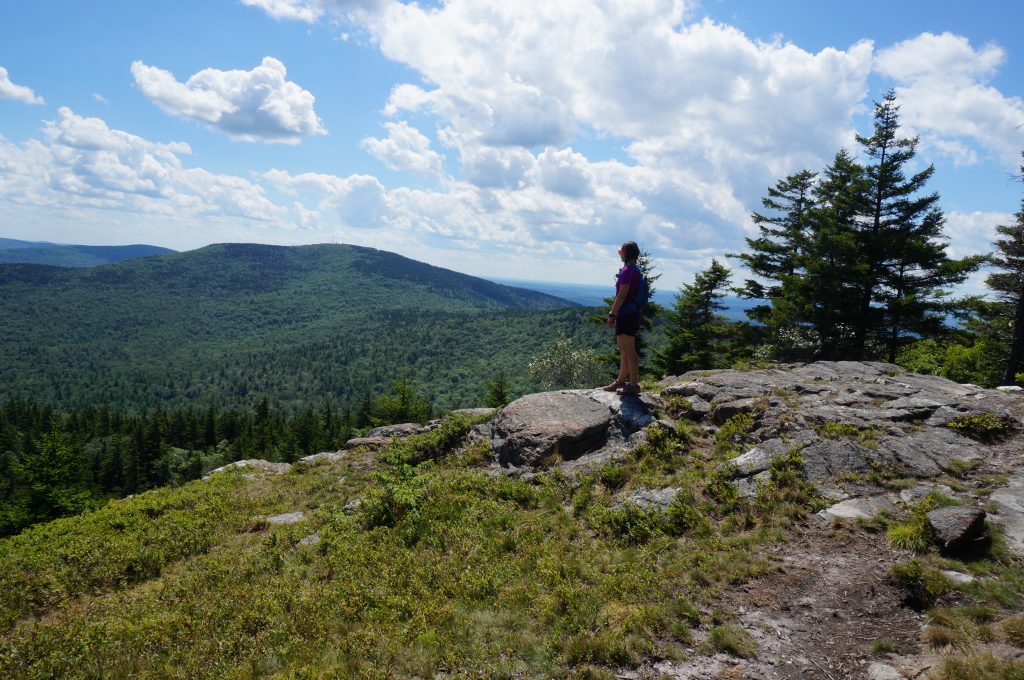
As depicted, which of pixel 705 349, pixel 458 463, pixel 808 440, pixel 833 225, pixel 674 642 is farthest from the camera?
pixel 705 349

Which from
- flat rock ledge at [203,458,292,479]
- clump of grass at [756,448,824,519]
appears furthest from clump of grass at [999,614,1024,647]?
flat rock ledge at [203,458,292,479]

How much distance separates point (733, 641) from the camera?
483 centimetres

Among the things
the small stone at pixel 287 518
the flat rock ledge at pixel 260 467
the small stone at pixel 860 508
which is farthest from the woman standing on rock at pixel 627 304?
the flat rock ledge at pixel 260 467

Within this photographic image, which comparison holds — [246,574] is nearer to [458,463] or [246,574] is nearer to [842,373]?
[458,463]

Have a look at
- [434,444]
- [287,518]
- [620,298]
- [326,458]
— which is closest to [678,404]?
[620,298]

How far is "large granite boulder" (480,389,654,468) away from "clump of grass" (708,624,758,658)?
18.1ft

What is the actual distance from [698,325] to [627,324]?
23692mm

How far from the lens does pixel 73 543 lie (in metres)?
9.51

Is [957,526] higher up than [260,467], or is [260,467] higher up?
[957,526]

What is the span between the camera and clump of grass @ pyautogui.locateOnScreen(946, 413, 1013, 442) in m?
9.16

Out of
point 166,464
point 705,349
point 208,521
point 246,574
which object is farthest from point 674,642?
point 166,464

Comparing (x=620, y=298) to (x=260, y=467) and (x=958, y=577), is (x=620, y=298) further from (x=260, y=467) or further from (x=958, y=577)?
(x=260, y=467)

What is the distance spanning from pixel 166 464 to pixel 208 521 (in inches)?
2849

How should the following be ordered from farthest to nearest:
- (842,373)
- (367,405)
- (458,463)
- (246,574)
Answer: (367,405), (842,373), (458,463), (246,574)
